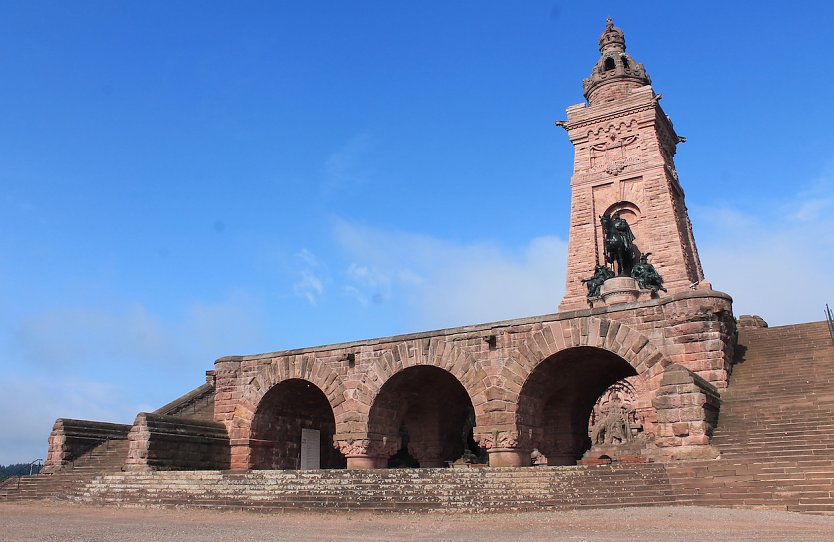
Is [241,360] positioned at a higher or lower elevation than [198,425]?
higher

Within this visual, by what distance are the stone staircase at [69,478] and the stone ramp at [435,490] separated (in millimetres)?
4972

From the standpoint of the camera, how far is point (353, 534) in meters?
9.66

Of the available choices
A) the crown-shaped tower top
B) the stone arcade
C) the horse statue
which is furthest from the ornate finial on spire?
the horse statue

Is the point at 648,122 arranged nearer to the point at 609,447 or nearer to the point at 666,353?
the point at 609,447

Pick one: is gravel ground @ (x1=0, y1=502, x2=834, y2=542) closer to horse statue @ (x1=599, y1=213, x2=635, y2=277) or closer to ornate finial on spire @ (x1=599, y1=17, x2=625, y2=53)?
horse statue @ (x1=599, y1=213, x2=635, y2=277)

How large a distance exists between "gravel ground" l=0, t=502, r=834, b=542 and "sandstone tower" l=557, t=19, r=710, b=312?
19.4m

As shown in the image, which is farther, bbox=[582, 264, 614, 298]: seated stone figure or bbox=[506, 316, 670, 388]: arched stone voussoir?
bbox=[582, 264, 614, 298]: seated stone figure

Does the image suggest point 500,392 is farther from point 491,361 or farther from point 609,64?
point 609,64

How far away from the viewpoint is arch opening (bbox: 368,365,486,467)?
20547 mm

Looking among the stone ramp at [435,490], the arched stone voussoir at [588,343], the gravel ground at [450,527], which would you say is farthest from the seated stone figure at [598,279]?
the gravel ground at [450,527]

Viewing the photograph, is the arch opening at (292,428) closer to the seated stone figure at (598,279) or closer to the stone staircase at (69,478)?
the stone staircase at (69,478)

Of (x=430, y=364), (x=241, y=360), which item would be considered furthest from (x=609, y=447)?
(x=241, y=360)

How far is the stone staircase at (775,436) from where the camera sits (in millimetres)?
11703

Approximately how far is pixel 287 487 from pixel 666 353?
30.2 feet
